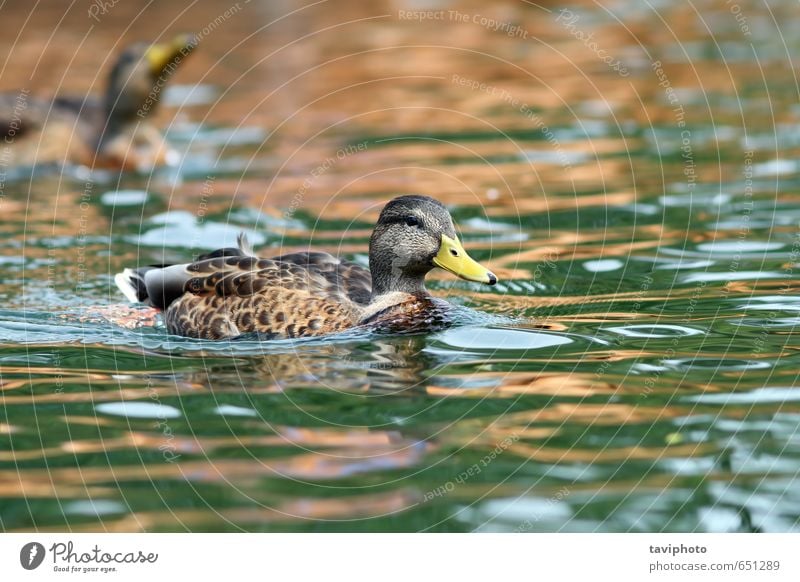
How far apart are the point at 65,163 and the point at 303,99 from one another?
4.57 meters

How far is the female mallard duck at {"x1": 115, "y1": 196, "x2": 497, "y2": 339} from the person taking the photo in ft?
35.4

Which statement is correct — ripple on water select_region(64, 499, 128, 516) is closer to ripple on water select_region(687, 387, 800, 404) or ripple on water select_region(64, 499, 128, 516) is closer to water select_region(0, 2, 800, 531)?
water select_region(0, 2, 800, 531)

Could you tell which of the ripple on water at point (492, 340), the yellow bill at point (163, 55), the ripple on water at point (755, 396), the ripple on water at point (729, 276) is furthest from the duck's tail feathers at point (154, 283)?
the yellow bill at point (163, 55)

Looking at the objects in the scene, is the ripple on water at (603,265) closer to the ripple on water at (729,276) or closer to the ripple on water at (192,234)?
the ripple on water at (729,276)

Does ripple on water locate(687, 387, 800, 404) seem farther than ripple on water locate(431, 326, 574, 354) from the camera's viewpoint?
No

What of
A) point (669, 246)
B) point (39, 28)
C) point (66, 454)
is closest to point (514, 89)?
point (669, 246)

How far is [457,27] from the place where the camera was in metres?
26.4

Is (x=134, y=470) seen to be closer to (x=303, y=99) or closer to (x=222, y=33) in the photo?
(x=303, y=99)

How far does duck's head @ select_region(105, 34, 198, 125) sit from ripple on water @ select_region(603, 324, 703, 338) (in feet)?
35.4

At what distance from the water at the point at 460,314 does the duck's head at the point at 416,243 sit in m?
0.57

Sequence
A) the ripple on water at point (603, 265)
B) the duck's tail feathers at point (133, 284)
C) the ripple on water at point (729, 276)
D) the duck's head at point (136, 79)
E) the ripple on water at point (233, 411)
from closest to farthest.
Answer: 1. the ripple on water at point (233, 411)
2. the ripple on water at point (729, 276)
3. the duck's tail feathers at point (133, 284)
4. the ripple on water at point (603, 265)
5. the duck's head at point (136, 79)

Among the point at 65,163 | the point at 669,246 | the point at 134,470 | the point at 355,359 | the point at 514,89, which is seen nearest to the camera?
the point at 134,470

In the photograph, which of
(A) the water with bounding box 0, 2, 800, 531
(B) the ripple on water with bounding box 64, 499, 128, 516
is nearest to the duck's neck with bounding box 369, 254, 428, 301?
(A) the water with bounding box 0, 2, 800, 531

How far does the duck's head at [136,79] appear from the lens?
1938cm
